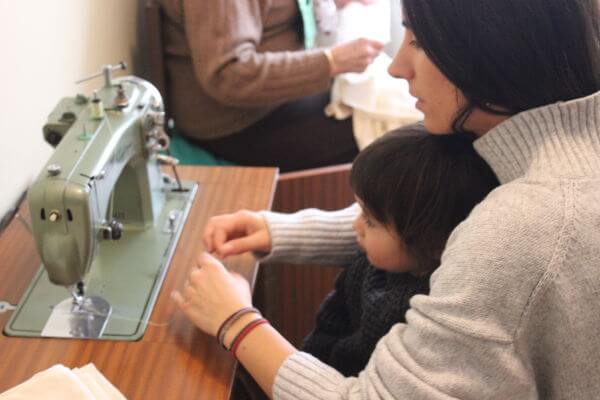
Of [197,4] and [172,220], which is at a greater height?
[197,4]

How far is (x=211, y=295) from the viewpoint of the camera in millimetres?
946

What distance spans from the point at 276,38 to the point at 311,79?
147mm

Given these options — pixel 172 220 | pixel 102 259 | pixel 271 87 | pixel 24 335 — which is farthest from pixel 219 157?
pixel 24 335

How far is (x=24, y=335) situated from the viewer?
0.93 meters

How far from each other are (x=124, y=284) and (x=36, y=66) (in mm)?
448

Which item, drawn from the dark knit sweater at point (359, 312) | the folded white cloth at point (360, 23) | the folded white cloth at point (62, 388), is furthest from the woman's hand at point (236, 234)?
the folded white cloth at point (360, 23)

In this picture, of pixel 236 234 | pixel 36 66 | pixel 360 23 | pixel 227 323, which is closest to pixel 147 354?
pixel 227 323

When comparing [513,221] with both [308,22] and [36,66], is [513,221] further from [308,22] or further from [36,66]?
[308,22]

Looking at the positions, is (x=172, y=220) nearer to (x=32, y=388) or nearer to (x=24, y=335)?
(x=24, y=335)

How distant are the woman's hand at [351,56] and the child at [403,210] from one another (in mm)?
687


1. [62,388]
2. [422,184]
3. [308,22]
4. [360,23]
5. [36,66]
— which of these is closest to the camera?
[62,388]

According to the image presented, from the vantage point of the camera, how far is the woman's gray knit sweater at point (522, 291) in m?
0.70

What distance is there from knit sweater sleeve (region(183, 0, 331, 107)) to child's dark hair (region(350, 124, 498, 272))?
0.66 meters

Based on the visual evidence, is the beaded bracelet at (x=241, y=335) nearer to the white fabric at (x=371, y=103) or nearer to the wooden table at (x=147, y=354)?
the wooden table at (x=147, y=354)
